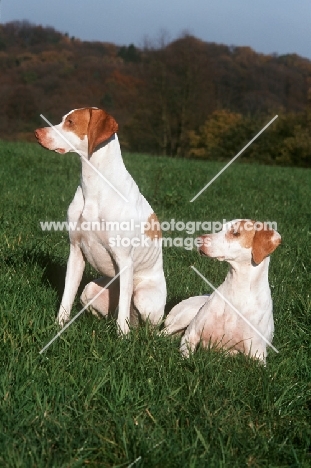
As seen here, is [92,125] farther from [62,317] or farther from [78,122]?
[62,317]

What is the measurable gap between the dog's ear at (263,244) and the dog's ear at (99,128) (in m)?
1.32

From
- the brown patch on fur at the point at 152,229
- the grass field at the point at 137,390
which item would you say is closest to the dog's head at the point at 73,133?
the brown patch on fur at the point at 152,229

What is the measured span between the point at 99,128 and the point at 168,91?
45.5 metres

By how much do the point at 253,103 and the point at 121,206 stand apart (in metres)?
51.4

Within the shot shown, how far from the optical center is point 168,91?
4859 centimetres

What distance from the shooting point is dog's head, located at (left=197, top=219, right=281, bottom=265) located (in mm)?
4328

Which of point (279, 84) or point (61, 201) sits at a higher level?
point (279, 84)

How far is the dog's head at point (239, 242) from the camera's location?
433cm

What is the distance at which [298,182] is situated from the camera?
57.5 ft

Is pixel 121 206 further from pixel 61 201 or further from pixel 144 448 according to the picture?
pixel 61 201

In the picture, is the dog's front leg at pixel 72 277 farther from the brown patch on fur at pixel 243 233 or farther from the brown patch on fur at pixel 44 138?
the brown patch on fur at pixel 243 233

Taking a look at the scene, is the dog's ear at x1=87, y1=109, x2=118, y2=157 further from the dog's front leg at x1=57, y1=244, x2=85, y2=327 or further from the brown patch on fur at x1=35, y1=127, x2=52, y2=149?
the dog's front leg at x1=57, y1=244, x2=85, y2=327

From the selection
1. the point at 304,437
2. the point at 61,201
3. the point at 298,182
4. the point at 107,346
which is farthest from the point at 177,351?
the point at 298,182

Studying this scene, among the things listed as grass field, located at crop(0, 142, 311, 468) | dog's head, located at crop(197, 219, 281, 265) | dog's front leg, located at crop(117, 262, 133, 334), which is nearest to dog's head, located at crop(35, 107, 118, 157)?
dog's front leg, located at crop(117, 262, 133, 334)
